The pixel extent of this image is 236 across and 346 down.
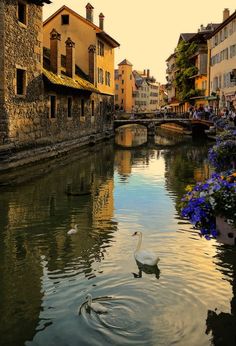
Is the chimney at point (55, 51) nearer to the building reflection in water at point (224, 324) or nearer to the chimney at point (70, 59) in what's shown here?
the chimney at point (70, 59)

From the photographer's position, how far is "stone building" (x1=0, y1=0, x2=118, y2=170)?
2091 centimetres

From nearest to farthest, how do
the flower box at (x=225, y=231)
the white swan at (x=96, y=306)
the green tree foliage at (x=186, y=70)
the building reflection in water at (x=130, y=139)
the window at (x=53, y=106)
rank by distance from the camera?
the flower box at (x=225, y=231)
the white swan at (x=96, y=306)
the window at (x=53, y=106)
the building reflection in water at (x=130, y=139)
the green tree foliage at (x=186, y=70)

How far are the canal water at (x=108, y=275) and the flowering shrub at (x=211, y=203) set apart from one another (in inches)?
61.0

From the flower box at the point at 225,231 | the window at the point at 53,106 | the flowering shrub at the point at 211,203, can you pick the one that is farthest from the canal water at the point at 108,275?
the window at the point at 53,106

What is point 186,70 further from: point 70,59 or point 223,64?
point 70,59

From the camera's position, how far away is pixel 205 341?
251 inches

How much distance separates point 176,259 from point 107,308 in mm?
2868

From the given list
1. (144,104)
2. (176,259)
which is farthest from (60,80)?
(144,104)

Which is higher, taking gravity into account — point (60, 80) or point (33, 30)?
point (33, 30)

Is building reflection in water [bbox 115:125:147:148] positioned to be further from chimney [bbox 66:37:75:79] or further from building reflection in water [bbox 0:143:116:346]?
building reflection in water [bbox 0:143:116:346]

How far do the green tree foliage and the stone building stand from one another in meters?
34.1

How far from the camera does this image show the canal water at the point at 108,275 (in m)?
6.61

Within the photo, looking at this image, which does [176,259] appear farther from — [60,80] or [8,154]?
[60,80]

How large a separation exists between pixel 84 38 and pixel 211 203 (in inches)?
1525
